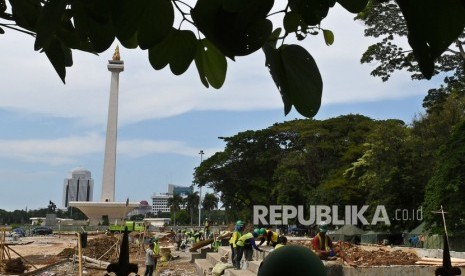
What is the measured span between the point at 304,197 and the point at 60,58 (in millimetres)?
35927

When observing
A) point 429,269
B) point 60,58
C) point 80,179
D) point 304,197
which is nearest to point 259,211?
point 304,197

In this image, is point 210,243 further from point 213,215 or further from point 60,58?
point 213,215

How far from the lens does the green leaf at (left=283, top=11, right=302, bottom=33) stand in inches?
33.6

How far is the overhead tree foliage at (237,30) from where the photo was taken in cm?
63

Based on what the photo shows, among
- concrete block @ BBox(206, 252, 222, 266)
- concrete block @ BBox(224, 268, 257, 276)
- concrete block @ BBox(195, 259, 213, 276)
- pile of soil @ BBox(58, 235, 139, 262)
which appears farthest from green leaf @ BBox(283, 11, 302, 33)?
pile of soil @ BBox(58, 235, 139, 262)

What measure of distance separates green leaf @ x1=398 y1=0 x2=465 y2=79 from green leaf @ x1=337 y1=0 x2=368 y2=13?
0.48 feet

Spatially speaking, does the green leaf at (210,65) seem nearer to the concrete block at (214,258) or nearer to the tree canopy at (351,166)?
the concrete block at (214,258)

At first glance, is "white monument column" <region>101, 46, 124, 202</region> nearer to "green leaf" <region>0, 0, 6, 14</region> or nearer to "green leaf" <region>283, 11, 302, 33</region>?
"green leaf" <region>0, 0, 6, 14</region>

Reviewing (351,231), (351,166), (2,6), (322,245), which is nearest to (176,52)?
(2,6)

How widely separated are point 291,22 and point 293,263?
1.42 ft

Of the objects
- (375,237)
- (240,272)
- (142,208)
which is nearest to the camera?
(240,272)

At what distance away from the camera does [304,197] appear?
36.3m

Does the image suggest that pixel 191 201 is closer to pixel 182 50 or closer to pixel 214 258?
pixel 214 258

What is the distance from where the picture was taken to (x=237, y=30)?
2.36 feet
